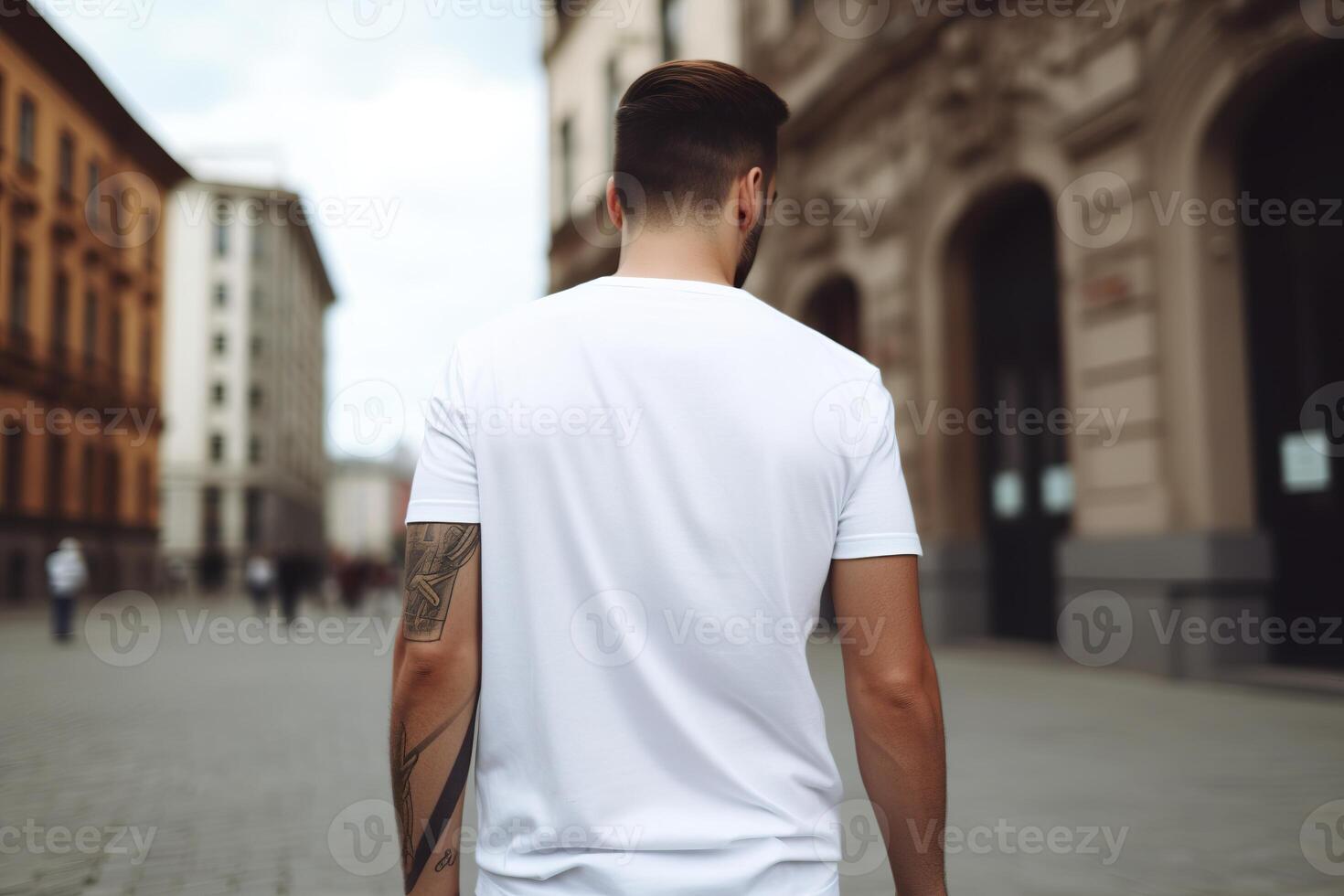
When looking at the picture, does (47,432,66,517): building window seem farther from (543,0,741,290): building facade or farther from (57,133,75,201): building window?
(543,0,741,290): building facade

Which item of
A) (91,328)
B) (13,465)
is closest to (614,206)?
(13,465)

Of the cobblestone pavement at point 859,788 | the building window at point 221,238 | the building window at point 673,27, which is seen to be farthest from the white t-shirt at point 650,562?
the building window at point 221,238

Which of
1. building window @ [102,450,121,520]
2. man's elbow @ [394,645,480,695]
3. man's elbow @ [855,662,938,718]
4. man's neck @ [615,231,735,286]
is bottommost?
man's elbow @ [855,662,938,718]

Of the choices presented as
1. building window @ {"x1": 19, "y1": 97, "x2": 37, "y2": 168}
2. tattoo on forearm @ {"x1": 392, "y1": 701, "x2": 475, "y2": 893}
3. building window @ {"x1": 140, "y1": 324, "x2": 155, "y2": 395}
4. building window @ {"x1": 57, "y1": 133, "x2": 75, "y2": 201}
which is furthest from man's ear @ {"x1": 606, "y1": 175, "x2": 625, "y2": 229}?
building window @ {"x1": 140, "y1": 324, "x2": 155, "y2": 395}

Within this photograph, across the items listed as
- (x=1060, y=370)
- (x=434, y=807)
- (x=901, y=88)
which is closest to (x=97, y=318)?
(x=901, y=88)

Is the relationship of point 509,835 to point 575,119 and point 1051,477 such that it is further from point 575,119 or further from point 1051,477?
point 575,119

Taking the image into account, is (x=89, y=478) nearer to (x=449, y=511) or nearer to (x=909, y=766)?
(x=449, y=511)

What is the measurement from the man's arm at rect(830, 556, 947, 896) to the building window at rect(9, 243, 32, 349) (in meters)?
29.8

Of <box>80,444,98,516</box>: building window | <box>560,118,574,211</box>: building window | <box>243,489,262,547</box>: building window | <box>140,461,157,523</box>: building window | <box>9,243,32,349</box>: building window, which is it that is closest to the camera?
<box>560,118,574,211</box>: building window

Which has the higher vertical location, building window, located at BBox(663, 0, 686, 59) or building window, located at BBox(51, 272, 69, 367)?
building window, located at BBox(663, 0, 686, 59)

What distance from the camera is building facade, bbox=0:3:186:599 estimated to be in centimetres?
2669

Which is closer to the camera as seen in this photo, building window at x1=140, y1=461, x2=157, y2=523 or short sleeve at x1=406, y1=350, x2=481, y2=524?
short sleeve at x1=406, y1=350, x2=481, y2=524

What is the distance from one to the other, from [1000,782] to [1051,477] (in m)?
6.70

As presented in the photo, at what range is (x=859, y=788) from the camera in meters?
5.73
